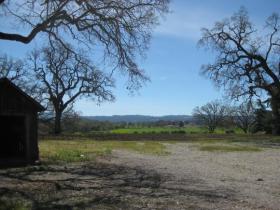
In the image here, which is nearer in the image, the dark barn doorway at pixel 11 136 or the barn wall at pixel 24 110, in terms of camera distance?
the barn wall at pixel 24 110

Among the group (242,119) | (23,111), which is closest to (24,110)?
(23,111)

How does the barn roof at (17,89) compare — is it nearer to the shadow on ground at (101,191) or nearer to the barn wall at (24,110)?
the barn wall at (24,110)

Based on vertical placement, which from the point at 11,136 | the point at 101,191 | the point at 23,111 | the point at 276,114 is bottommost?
the point at 101,191

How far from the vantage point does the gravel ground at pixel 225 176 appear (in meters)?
12.9

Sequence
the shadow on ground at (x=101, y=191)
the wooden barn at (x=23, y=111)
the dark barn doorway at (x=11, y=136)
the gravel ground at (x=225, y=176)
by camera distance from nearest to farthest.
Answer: the shadow on ground at (x=101, y=191) < the gravel ground at (x=225, y=176) < the wooden barn at (x=23, y=111) < the dark barn doorway at (x=11, y=136)

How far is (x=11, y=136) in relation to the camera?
26.2 m

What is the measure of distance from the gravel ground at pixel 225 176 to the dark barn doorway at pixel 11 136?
185 inches

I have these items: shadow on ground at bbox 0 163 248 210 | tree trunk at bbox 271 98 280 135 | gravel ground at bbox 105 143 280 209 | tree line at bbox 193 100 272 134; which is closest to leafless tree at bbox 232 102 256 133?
tree line at bbox 193 100 272 134

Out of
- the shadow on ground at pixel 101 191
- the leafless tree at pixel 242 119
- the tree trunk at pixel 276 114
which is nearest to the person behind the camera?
the shadow on ground at pixel 101 191

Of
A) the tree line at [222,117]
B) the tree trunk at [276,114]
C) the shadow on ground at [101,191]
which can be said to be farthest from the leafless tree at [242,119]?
the shadow on ground at [101,191]

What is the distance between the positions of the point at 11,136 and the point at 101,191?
13120 millimetres

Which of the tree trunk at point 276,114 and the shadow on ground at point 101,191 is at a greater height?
the tree trunk at point 276,114

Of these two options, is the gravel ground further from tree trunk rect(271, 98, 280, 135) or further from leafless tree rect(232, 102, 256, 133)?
leafless tree rect(232, 102, 256, 133)

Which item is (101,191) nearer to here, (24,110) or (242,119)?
(24,110)
